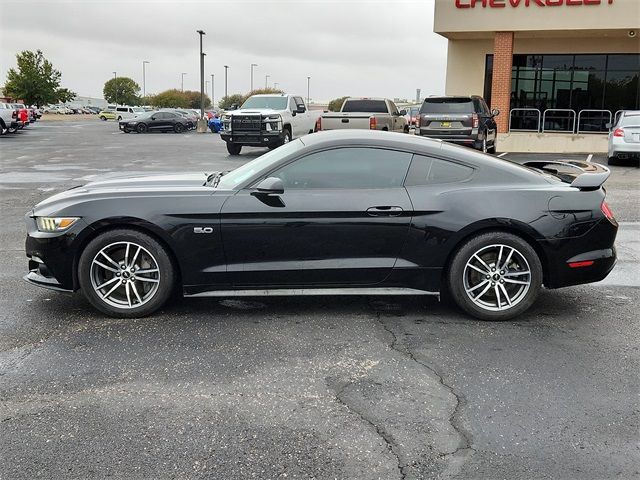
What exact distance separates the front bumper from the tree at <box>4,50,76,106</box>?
64825 mm

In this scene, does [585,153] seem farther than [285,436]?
Yes

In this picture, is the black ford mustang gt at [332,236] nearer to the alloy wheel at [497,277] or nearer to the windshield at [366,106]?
the alloy wheel at [497,277]

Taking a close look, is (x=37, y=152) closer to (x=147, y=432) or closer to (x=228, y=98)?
(x=147, y=432)

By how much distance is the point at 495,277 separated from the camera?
5.16 m

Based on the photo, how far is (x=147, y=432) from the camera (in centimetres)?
337

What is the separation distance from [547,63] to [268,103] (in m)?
11.8

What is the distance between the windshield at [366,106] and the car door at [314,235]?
16.8m

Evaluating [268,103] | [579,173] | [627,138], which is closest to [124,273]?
[579,173]

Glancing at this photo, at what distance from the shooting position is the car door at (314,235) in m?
5.04

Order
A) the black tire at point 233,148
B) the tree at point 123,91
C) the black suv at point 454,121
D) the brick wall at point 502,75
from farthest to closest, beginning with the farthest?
1. the tree at point 123,91
2. the brick wall at point 502,75
3. the black tire at point 233,148
4. the black suv at point 454,121

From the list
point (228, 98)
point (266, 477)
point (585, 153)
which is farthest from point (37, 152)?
point (228, 98)

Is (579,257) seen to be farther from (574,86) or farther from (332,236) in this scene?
(574,86)

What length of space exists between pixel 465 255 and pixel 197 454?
2.74 metres

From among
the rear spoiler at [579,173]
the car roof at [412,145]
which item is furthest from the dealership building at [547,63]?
the car roof at [412,145]
